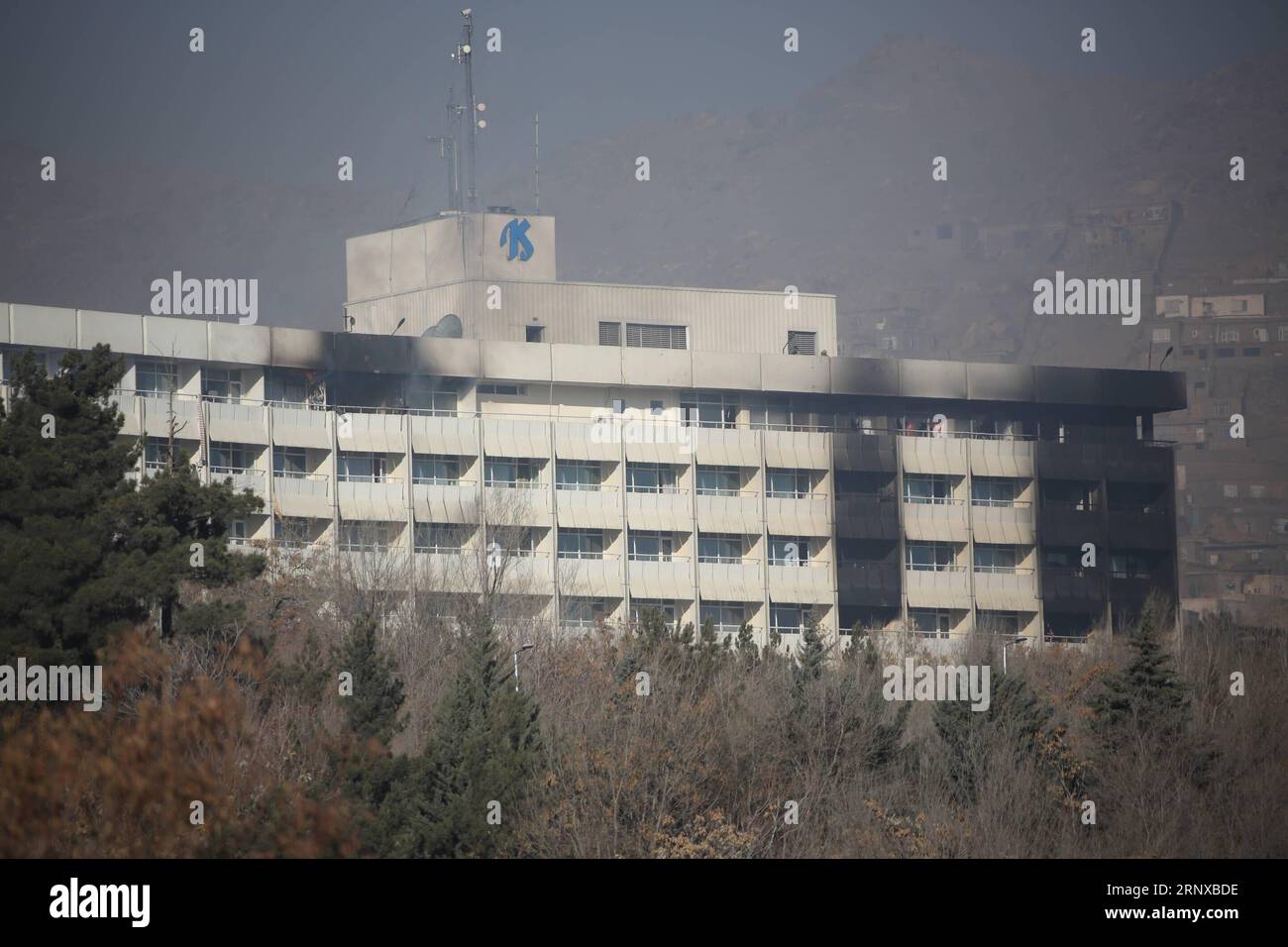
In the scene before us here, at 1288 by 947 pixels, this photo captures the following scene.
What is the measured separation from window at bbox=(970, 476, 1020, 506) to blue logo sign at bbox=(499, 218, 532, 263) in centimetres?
3075

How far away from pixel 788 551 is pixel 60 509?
61.0 meters

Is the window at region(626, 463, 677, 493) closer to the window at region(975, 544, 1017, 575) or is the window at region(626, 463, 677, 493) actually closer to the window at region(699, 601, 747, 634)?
the window at region(699, 601, 747, 634)

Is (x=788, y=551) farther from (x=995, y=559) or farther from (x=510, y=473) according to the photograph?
(x=510, y=473)

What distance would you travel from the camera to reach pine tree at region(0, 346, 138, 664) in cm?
5584

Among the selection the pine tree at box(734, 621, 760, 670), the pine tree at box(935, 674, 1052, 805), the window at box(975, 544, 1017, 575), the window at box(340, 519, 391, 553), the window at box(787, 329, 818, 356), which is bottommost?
the pine tree at box(935, 674, 1052, 805)

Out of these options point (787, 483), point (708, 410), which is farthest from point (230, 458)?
point (787, 483)

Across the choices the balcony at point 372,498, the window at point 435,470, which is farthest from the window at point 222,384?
the window at point 435,470

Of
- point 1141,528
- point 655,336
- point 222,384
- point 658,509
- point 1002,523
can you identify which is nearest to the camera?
point 222,384

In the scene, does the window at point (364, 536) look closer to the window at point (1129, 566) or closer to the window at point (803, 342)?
the window at point (803, 342)

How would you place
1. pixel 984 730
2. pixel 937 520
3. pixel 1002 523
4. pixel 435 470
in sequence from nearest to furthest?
pixel 984 730 < pixel 435 470 < pixel 937 520 < pixel 1002 523

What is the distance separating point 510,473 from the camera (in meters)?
109

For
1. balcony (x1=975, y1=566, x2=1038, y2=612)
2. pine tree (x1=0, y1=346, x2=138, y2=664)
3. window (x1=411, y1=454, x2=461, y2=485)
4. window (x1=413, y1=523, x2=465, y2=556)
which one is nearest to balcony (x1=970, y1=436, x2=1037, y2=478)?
balcony (x1=975, y1=566, x2=1038, y2=612)

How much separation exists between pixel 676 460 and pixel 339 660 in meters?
51.9
